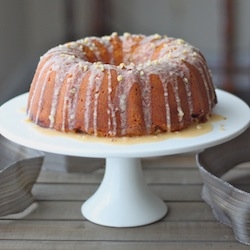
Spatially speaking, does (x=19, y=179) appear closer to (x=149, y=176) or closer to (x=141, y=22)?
(x=149, y=176)

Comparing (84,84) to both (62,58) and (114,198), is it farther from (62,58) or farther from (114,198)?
(114,198)

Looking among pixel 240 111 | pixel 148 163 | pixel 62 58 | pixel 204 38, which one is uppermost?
pixel 62 58

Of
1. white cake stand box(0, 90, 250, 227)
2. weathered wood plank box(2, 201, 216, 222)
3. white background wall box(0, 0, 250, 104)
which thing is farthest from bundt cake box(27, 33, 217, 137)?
white background wall box(0, 0, 250, 104)

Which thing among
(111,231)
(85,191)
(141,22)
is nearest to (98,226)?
(111,231)

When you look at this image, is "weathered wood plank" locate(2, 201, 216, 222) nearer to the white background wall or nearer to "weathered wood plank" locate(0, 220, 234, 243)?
"weathered wood plank" locate(0, 220, 234, 243)

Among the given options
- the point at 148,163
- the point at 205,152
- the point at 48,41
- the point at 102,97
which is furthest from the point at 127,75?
the point at 48,41

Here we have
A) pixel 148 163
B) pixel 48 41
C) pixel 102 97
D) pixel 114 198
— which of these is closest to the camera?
pixel 102 97
